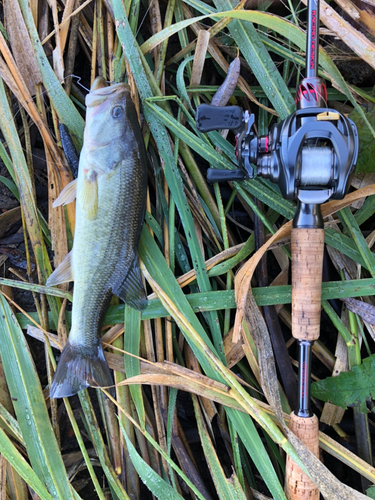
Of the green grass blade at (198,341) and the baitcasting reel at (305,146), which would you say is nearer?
the baitcasting reel at (305,146)

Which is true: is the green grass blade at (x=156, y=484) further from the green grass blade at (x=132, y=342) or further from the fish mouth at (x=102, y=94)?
the fish mouth at (x=102, y=94)

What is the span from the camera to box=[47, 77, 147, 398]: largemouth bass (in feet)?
5.33

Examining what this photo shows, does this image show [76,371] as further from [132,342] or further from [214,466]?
[214,466]

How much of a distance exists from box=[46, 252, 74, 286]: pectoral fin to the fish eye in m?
0.72

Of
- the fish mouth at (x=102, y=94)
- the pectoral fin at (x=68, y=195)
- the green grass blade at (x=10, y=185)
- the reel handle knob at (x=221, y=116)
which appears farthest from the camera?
the green grass blade at (x=10, y=185)

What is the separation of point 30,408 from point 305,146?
1823 mm

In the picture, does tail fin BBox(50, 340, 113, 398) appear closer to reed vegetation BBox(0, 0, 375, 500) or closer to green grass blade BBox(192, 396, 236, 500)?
reed vegetation BBox(0, 0, 375, 500)

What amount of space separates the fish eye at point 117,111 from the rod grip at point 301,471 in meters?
1.61

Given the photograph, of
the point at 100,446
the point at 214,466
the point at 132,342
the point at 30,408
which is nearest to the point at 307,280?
the point at 132,342

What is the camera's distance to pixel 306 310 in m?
1.52

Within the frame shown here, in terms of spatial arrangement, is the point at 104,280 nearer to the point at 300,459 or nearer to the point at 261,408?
the point at 261,408

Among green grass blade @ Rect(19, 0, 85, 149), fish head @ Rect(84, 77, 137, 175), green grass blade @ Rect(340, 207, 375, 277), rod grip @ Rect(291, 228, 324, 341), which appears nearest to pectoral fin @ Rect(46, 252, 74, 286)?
fish head @ Rect(84, 77, 137, 175)

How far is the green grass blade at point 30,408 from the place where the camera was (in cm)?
172

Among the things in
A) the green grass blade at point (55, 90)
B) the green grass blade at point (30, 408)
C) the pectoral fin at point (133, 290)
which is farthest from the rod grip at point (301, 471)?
the green grass blade at point (55, 90)
